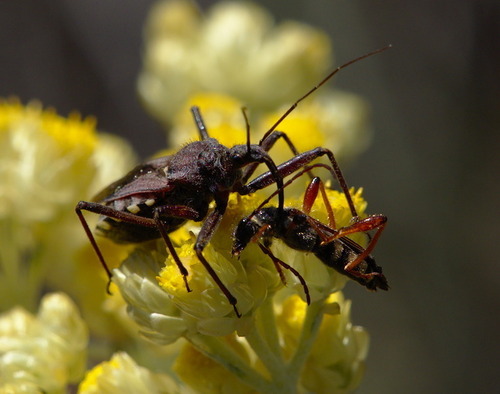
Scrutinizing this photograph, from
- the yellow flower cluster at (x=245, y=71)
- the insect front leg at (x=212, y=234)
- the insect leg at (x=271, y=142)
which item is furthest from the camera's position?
the yellow flower cluster at (x=245, y=71)

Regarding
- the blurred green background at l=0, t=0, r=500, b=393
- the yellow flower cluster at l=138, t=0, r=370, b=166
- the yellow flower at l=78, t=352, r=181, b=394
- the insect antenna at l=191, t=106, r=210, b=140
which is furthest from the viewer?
the blurred green background at l=0, t=0, r=500, b=393

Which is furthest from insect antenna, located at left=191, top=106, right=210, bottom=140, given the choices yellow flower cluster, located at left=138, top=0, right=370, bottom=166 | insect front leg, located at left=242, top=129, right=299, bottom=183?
yellow flower cluster, located at left=138, top=0, right=370, bottom=166

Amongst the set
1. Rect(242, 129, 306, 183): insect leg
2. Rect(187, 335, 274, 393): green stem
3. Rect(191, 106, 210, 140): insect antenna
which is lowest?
Rect(187, 335, 274, 393): green stem

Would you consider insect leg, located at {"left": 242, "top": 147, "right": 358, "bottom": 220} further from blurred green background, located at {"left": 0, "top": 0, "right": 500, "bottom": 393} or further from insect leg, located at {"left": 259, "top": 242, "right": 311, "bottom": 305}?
blurred green background, located at {"left": 0, "top": 0, "right": 500, "bottom": 393}

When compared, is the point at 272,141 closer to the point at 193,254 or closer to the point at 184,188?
the point at 184,188

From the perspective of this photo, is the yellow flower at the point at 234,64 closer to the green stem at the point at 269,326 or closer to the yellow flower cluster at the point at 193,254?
the yellow flower cluster at the point at 193,254

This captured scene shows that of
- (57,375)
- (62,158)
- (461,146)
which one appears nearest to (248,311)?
(57,375)

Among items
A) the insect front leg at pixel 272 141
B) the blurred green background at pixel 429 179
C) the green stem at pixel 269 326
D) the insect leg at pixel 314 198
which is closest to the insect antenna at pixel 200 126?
the insect front leg at pixel 272 141
